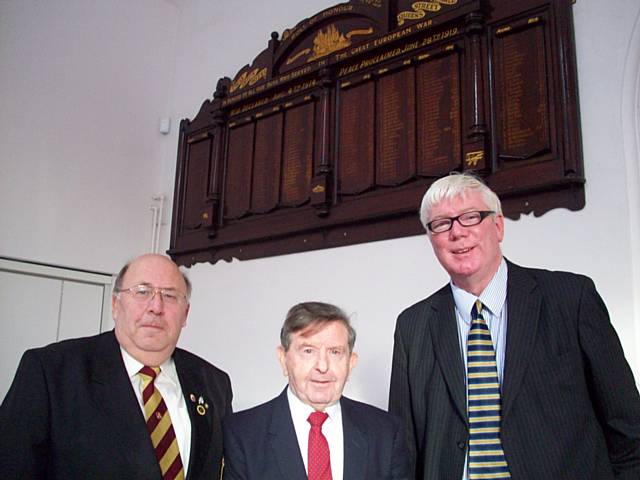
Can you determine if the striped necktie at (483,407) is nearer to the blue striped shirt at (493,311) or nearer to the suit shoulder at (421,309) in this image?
the blue striped shirt at (493,311)

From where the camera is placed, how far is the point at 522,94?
320 cm

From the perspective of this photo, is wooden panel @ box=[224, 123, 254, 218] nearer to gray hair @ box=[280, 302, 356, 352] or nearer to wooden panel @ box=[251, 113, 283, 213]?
wooden panel @ box=[251, 113, 283, 213]

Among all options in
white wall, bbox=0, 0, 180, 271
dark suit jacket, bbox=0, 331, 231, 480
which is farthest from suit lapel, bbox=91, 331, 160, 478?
white wall, bbox=0, 0, 180, 271

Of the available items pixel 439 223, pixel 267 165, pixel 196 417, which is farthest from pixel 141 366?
pixel 267 165

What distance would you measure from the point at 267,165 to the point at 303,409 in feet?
9.45

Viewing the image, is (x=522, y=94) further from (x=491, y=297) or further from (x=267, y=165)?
(x=267, y=165)

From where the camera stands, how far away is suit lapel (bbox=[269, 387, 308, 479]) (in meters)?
1.74

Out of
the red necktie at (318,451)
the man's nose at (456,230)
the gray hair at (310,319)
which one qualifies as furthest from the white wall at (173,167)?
the red necktie at (318,451)

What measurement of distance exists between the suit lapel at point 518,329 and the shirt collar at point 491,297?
0.03 m

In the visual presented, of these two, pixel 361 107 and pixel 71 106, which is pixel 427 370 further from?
pixel 71 106

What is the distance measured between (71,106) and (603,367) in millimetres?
4642

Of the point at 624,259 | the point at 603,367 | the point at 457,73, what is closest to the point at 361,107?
the point at 457,73

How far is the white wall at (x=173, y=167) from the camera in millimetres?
2891

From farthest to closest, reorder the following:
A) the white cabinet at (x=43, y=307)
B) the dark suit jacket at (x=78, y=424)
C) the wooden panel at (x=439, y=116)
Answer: the white cabinet at (x=43, y=307) → the wooden panel at (x=439, y=116) → the dark suit jacket at (x=78, y=424)
